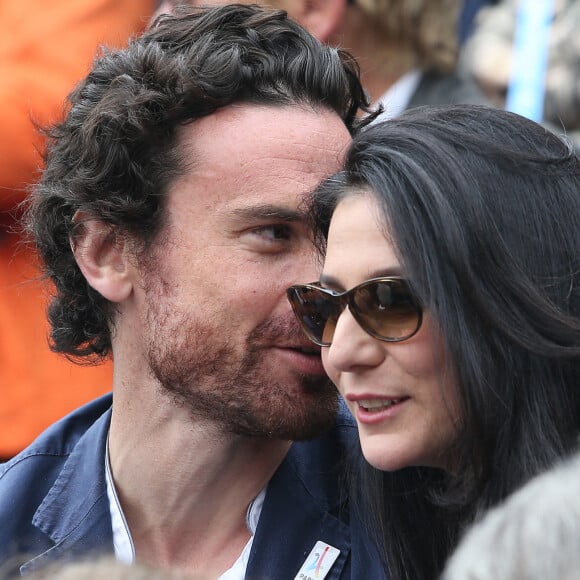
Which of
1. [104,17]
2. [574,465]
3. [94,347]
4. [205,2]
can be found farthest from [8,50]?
[574,465]

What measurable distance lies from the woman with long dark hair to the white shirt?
750 mm

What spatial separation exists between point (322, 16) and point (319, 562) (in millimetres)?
1851

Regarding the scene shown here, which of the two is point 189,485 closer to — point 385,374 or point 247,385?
point 247,385

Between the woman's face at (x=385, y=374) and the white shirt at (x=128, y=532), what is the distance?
2.59 ft

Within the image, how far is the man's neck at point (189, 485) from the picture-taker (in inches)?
114

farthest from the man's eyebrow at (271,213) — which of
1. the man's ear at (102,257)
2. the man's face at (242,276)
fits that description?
the man's ear at (102,257)

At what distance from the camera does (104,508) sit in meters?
2.92

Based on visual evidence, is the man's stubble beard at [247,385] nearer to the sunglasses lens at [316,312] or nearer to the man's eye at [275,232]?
the man's eye at [275,232]

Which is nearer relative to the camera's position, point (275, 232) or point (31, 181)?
point (275, 232)

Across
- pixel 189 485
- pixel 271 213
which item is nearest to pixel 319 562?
pixel 189 485

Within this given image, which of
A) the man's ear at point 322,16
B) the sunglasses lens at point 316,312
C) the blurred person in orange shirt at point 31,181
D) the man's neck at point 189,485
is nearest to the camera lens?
the sunglasses lens at point 316,312

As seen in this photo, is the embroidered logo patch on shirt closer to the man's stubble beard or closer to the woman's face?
the man's stubble beard

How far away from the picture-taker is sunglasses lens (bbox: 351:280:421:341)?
2.03m

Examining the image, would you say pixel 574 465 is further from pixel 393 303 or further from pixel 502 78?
pixel 502 78
